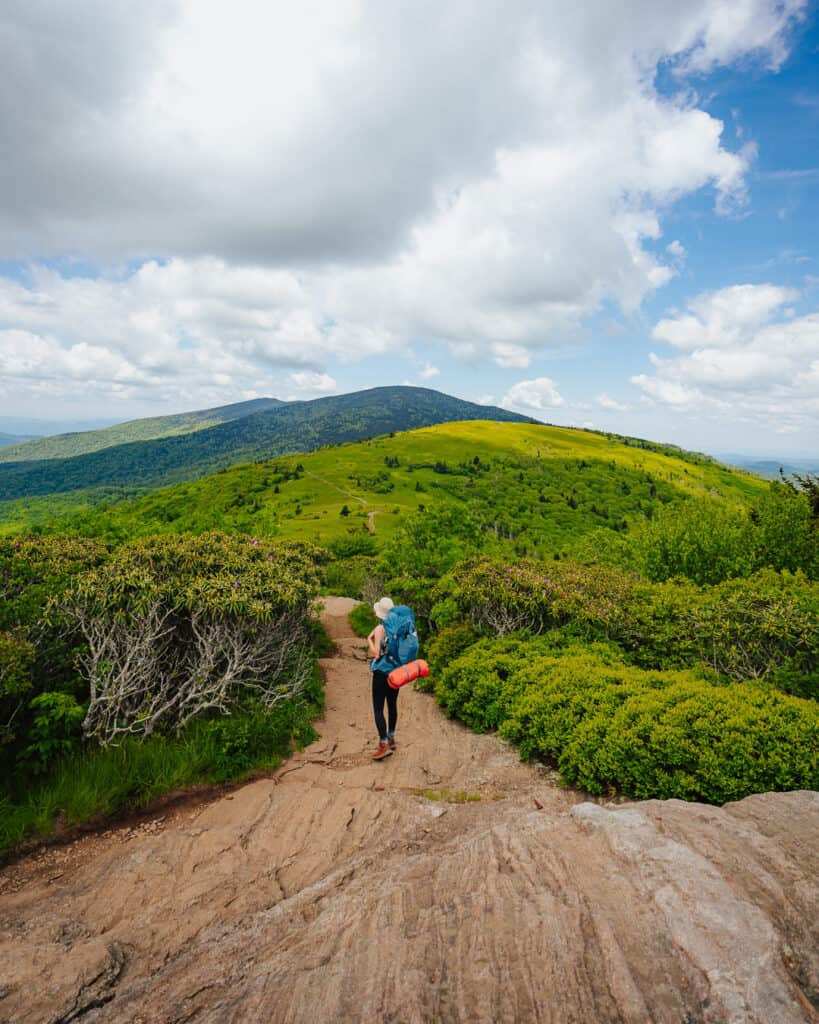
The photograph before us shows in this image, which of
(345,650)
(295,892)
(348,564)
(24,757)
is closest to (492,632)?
(345,650)

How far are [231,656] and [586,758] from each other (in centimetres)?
731

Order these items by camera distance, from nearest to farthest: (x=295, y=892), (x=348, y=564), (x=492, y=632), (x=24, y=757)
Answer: (x=295, y=892), (x=24, y=757), (x=492, y=632), (x=348, y=564)

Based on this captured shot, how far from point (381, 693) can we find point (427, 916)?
16.7 ft

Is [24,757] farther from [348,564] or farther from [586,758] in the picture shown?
[348,564]

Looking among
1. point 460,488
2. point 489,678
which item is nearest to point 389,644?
point 489,678

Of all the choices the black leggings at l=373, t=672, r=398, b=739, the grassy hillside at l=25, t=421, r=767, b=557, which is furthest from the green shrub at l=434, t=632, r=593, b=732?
the grassy hillside at l=25, t=421, r=767, b=557

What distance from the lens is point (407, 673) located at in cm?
848

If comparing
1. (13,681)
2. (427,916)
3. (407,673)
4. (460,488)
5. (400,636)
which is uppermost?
(400,636)

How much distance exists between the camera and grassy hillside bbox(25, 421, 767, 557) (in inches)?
4166

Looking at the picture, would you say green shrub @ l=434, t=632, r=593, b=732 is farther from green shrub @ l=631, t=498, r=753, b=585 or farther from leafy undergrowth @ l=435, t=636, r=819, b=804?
green shrub @ l=631, t=498, r=753, b=585

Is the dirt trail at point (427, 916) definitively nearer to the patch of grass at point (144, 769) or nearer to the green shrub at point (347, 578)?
the patch of grass at point (144, 769)

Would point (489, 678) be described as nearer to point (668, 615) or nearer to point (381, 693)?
point (381, 693)

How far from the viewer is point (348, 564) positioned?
37.8m

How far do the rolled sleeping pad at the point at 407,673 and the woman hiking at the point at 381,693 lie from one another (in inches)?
27.8
